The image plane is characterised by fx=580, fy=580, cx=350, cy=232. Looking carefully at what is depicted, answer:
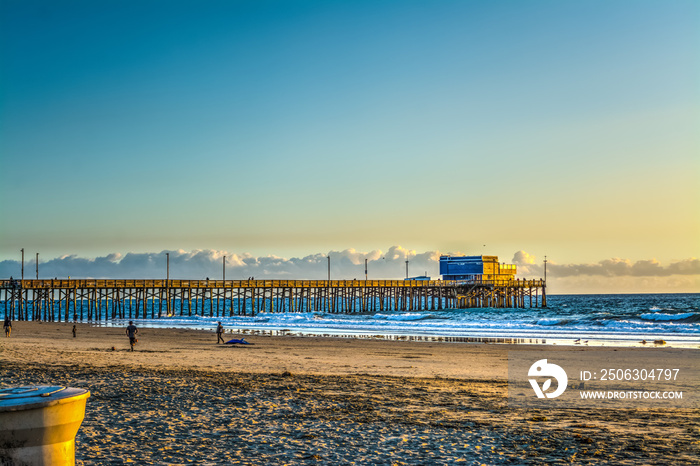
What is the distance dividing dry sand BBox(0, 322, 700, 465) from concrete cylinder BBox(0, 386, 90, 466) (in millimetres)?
3024

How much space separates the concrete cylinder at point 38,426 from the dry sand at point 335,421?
3.02 meters

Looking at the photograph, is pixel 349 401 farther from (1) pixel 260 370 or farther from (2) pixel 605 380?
(2) pixel 605 380

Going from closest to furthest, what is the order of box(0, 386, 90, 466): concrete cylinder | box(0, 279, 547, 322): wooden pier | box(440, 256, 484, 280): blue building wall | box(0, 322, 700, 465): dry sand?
1. box(0, 386, 90, 466): concrete cylinder
2. box(0, 322, 700, 465): dry sand
3. box(0, 279, 547, 322): wooden pier
4. box(440, 256, 484, 280): blue building wall

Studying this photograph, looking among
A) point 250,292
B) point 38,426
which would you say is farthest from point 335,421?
point 250,292

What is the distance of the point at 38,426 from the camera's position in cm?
359

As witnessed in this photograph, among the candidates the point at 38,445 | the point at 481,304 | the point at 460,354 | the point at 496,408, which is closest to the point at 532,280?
the point at 481,304

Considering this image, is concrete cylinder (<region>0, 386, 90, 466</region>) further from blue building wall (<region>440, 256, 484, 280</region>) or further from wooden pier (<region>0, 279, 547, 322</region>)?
blue building wall (<region>440, 256, 484, 280</region>)

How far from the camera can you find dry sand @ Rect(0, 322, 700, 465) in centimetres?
686

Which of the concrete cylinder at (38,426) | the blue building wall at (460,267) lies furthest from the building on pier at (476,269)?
the concrete cylinder at (38,426)

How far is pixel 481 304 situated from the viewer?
260 ft

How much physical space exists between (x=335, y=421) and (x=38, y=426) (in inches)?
223

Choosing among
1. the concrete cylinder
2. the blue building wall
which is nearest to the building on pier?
the blue building wall

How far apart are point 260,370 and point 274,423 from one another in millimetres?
7252

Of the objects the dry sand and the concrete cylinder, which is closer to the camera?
the concrete cylinder
